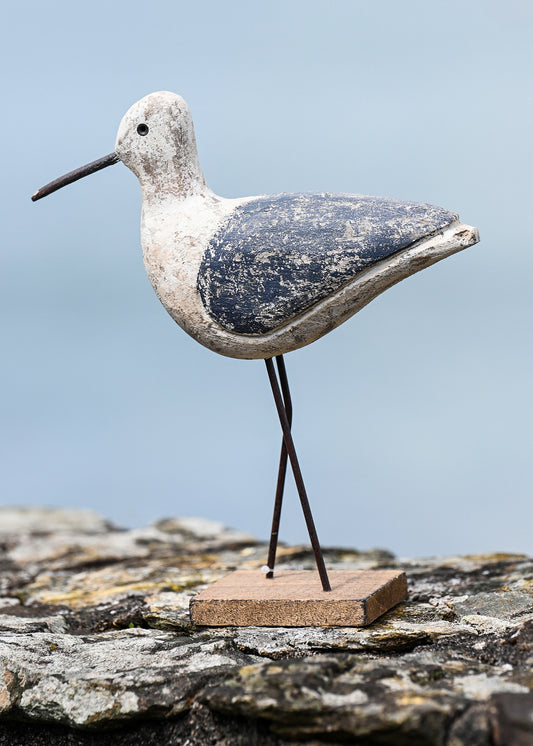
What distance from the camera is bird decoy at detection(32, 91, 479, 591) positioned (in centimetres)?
298

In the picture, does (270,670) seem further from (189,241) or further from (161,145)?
(161,145)

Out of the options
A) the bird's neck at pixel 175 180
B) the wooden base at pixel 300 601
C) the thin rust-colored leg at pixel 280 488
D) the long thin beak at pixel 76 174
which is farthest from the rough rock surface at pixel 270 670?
the long thin beak at pixel 76 174

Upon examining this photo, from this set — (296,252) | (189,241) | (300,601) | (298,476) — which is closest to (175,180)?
(189,241)

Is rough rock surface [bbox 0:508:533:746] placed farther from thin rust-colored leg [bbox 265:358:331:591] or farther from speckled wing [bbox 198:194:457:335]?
speckled wing [bbox 198:194:457:335]

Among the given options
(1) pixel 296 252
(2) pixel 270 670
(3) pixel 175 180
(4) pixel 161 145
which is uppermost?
(4) pixel 161 145

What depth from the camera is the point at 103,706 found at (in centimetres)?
260

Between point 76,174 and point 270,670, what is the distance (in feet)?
7.05

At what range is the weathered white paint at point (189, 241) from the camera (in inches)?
118

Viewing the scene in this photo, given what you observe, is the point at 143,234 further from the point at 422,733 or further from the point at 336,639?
the point at 422,733

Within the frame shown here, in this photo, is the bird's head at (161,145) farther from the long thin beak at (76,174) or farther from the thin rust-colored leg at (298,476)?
the thin rust-colored leg at (298,476)

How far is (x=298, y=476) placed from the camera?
3.14 m

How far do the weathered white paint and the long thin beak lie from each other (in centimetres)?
7

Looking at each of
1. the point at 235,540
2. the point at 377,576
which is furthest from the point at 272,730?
the point at 235,540

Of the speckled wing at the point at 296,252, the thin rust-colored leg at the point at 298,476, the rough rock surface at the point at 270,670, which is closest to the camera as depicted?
the rough rock surface at the point at 270,670
